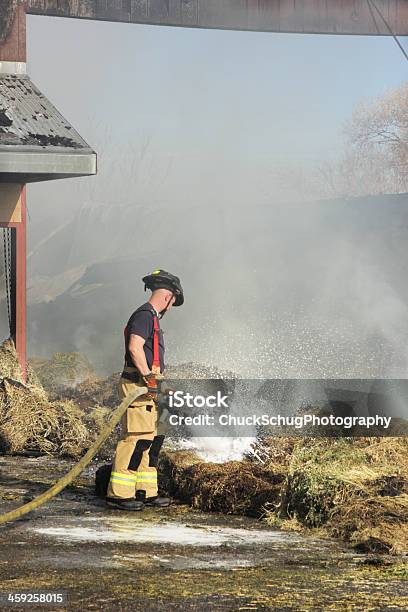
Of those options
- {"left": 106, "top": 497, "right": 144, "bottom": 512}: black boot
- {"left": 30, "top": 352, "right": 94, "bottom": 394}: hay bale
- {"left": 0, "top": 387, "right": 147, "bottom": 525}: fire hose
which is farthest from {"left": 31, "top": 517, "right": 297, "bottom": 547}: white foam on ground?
{"left": 30, "top": 352, "right": 94, "bottom": 394}: hay bale

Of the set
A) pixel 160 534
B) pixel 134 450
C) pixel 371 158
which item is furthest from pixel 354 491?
pixel 371 158

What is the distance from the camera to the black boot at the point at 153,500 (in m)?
8.21

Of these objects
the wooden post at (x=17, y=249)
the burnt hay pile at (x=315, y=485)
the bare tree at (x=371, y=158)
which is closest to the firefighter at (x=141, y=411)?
the burnt hay pile at (x=315, y=485)

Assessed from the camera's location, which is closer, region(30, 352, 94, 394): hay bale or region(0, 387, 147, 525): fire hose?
region(0, 387, 147, 525): fire hose

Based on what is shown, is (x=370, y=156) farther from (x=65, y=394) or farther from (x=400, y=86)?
(x=65, y=394)

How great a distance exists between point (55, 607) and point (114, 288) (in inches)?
870

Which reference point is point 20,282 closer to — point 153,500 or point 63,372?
point 63,372

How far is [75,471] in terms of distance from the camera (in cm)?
757

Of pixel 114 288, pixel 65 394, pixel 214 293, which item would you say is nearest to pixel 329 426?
pixel 65 394

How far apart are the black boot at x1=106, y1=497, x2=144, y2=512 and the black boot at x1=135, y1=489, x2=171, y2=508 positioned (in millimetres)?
130

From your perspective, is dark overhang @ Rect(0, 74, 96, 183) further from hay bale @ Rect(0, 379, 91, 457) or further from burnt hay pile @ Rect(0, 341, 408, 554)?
burnt hay pile @ Rect(0, 341, 408, 554)

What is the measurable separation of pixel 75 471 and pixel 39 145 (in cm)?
459

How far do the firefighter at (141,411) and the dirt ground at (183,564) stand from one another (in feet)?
0.62

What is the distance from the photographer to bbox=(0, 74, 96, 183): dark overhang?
11.0 m
